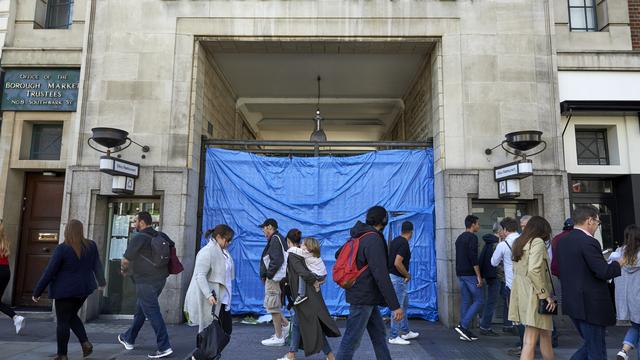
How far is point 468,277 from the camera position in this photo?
283 inches

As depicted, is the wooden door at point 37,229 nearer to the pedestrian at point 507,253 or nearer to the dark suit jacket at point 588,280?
the pedestrian at point 507,253

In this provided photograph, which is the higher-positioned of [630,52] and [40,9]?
[40,9]

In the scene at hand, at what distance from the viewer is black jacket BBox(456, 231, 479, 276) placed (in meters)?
7.15

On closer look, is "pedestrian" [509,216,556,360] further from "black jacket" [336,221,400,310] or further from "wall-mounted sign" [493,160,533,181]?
"wall-mounted sign" [493,160,533,181]

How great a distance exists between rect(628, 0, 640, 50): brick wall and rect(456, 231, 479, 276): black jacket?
5.75 m

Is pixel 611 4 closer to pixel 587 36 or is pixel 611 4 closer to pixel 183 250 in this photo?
pixel 587 36

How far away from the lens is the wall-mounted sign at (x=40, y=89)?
9.17 meters

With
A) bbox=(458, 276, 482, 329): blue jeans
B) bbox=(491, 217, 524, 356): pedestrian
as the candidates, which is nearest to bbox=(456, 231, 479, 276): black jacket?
bbox=(458, 276, 482, 329): blue jeans

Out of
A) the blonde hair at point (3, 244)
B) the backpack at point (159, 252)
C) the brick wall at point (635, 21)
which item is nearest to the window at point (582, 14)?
the brick wall at point (635, 21)

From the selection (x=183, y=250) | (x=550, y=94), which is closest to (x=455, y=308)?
(x=550, y=94)

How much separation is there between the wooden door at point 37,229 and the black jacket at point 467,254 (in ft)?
26.2

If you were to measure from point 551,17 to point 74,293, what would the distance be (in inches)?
375

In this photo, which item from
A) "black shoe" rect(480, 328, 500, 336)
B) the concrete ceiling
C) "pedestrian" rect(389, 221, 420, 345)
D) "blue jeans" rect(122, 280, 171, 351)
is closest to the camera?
"blue jeans" rect(122, 280, 171, 351)

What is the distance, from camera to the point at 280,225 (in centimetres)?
893
